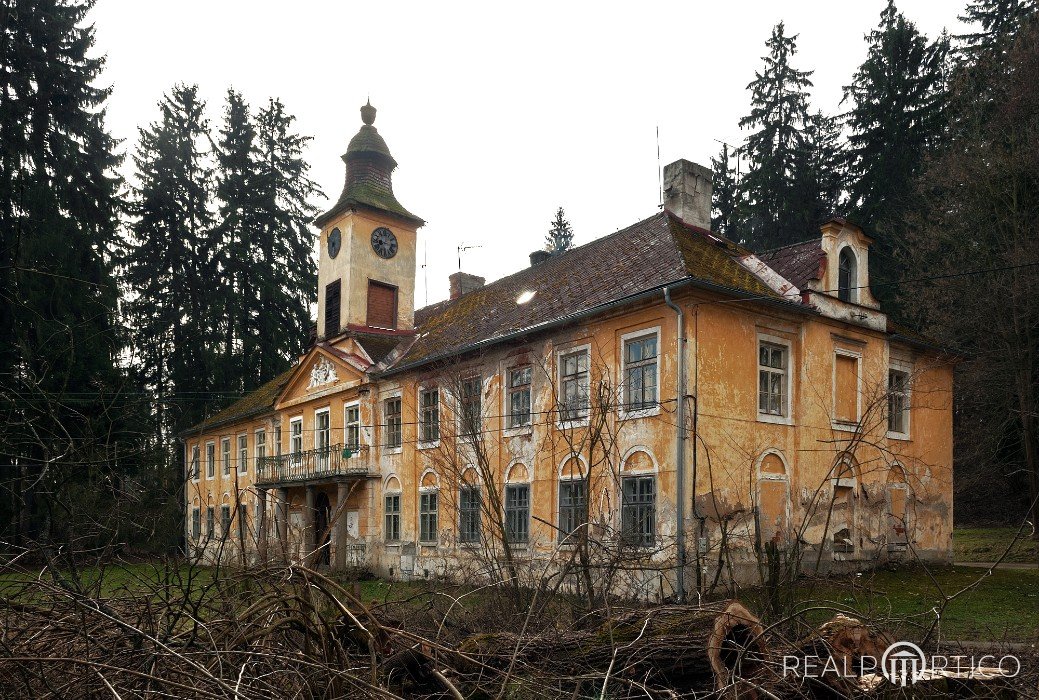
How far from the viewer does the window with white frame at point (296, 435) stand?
28984 millimetres

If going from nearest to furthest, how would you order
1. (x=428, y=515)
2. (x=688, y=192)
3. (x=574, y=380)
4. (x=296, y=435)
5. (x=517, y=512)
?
(x=574, y=380) → (x=517, y=512) → (x=688, y=192) → (x=428, y=515) → (x=296, y=435)

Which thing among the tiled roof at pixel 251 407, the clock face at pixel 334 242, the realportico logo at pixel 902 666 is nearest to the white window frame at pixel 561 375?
the realportico logo at pixel 902 666

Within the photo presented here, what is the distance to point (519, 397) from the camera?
20.1 m

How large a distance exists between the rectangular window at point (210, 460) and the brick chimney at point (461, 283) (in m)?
13.9

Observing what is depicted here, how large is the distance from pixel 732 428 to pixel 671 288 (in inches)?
119

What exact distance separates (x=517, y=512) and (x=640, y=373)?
4801 millimetres

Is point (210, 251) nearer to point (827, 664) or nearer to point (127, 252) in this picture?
point (127, 252)

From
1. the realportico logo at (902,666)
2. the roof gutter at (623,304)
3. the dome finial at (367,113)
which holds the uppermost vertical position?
the dome finial at (367,113)

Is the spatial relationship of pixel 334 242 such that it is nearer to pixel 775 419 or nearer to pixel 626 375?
pixel 626 375

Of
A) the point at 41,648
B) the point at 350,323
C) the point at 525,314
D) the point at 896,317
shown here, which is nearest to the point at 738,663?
the point at 41,648

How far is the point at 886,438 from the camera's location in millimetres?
20031

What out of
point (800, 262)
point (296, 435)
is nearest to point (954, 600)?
point (800, 262)

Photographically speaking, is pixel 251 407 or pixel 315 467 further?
pixel 251 407

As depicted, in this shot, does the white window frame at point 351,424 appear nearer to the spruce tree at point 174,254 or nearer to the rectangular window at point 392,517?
the rectangular window at point 392,517
